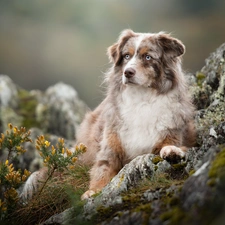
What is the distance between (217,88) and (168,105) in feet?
6.78

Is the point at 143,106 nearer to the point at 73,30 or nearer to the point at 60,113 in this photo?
the point at 60,113

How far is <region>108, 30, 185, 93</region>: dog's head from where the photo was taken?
7.35 metres

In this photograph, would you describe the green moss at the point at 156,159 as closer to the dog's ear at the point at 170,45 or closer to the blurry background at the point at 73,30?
the dog's ear at the point at 170,45

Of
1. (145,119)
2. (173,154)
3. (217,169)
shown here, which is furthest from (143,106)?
(217,169)

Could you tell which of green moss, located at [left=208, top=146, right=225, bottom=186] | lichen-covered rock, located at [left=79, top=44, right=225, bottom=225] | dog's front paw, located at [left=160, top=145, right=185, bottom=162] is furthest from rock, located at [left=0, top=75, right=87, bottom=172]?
green moss, located at [left=208, top=146, right=225, bottom=186]

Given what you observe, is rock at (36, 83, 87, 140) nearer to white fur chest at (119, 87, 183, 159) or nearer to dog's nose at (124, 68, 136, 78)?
white fur chest at (119, 87, 183, 159)

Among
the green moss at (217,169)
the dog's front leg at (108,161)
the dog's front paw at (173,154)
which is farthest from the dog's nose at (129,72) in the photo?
the green moss at (217,169)

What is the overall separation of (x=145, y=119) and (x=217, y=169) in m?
3.34

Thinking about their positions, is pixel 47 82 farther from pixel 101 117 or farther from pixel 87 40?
pixel 101 117

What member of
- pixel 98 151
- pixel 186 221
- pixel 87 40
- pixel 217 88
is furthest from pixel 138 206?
pixel 87 40

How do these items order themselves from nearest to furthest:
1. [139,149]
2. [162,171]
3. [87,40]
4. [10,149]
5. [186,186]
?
[186,186], [162,171], [10,149], [139,149], [87,40]

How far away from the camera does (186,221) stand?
3.82 metres

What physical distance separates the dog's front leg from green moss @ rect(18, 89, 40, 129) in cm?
730

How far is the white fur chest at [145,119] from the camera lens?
24.3ft
